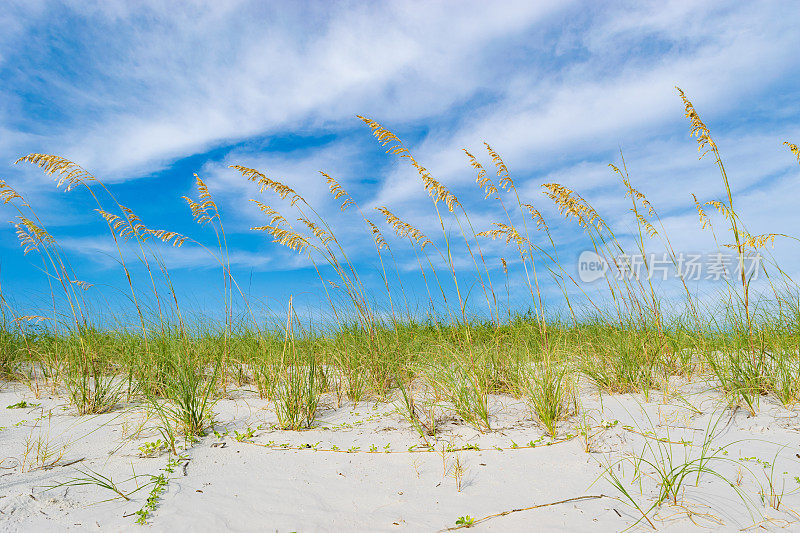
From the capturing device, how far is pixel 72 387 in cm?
493

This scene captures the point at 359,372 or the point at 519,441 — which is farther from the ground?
the point at 359,372

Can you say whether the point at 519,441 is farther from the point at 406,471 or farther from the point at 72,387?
the point at 72,387

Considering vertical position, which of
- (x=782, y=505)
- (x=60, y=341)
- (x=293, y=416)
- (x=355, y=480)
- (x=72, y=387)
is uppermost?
(x=60, y=341)

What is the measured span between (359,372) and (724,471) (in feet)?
9.88

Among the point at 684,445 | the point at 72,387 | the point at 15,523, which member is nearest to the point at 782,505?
the point at 684,445

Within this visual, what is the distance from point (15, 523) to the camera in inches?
100.0

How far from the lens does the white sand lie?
2.58 meters

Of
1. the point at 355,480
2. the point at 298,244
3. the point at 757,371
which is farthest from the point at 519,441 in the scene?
the point at 298,244

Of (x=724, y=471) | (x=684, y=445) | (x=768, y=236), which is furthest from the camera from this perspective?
(x=768, y=236)

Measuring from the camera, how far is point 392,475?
121 inches

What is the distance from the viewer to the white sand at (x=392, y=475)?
8.45 ft

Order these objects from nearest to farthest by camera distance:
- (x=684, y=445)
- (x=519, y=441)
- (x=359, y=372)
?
(x=684, y=445)
(x=519, y=441)
(x=359, y=372)

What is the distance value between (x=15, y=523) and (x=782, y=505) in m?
4.00

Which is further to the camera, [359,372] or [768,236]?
[359,372]
